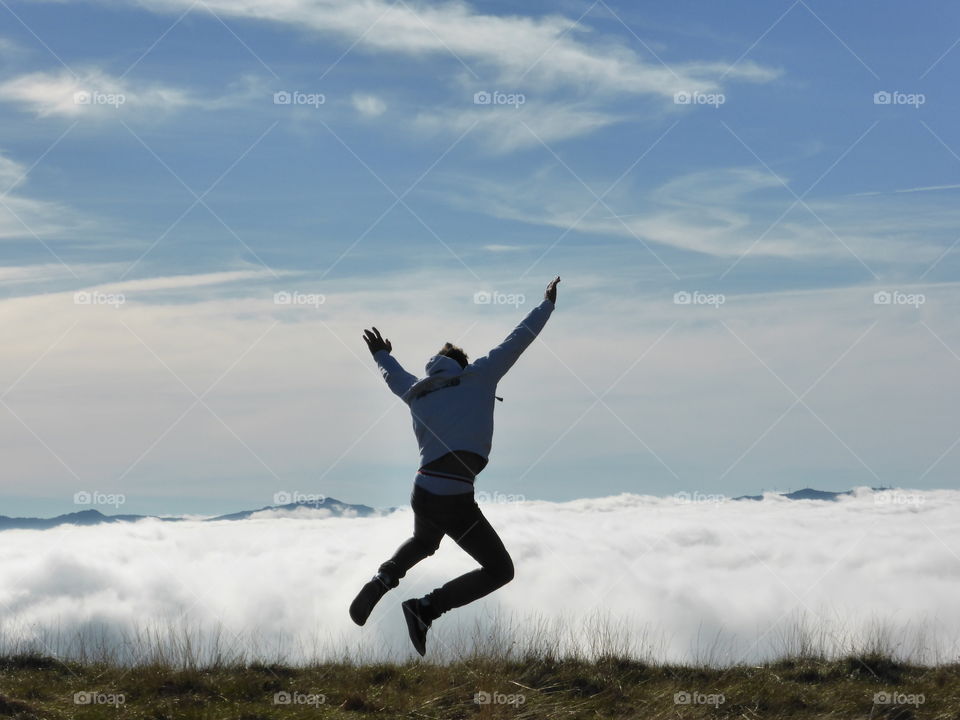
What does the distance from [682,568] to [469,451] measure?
14876cm

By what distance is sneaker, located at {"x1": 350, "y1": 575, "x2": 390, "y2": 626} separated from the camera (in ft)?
25.7

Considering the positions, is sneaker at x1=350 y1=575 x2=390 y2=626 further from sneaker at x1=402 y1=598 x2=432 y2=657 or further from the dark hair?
the dark hair

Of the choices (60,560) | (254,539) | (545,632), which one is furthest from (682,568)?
(545,632)

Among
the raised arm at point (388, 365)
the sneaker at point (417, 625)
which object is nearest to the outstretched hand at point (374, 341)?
the raised arm at point (388, 365)

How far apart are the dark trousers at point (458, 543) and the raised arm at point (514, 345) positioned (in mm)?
1099

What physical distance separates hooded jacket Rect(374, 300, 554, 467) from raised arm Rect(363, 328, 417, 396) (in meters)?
0.15

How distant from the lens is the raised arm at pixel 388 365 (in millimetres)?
8320

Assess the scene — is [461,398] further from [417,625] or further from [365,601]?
[417,625]

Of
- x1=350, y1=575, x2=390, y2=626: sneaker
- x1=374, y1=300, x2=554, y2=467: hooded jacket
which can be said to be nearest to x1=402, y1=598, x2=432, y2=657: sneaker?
x1=350, y1=575, x2=390, y2=626: sneaker

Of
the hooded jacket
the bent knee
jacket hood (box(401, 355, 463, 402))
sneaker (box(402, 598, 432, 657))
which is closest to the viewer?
the hooded jacket

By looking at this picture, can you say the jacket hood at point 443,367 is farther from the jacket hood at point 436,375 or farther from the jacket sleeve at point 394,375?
the jacket sleeve at point 394,375

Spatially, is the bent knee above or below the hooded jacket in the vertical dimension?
below

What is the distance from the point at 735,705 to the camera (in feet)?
29.2

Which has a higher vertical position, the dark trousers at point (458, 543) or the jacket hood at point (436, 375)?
the jacket hood at point (436, 375)
